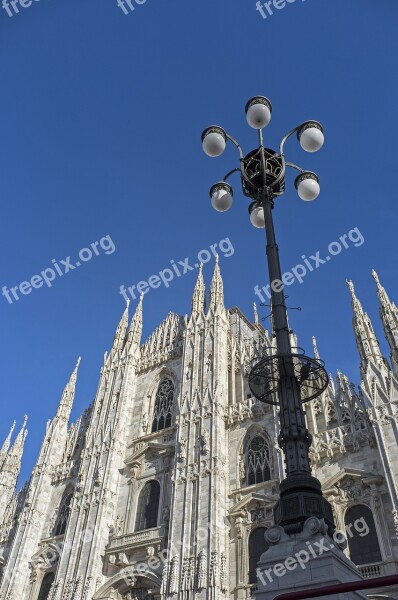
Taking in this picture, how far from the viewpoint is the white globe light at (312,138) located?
394 inches

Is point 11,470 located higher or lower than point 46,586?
higher

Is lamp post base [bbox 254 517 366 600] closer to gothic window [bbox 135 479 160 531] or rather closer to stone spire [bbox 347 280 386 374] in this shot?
stone spire [bbox 347 280 386 374]

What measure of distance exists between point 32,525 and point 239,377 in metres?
13.3

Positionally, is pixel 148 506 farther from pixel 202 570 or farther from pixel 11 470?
pixel 11 470

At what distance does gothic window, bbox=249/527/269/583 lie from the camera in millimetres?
17141

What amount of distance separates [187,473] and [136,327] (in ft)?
42.0

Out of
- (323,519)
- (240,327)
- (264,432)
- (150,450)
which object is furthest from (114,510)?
(323,519)

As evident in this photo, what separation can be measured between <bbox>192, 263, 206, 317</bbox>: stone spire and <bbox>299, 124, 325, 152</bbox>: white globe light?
17695 millimetres

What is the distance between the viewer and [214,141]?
405 inches

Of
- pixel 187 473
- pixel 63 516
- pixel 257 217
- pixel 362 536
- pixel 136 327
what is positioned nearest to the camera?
pixel 257 217

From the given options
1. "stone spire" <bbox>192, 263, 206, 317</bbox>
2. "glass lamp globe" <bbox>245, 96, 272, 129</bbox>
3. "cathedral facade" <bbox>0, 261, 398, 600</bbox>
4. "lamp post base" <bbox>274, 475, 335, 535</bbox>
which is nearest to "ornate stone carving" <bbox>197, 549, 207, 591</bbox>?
"cathedral facade" <bbox>0, 261, 398, 600</bbox>

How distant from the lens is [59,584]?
2058 cm

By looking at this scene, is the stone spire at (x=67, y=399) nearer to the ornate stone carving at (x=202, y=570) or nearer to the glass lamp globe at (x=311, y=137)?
the ornate stone carving at (x=202, y=570)

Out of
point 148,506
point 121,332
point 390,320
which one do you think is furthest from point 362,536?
point 121,332
